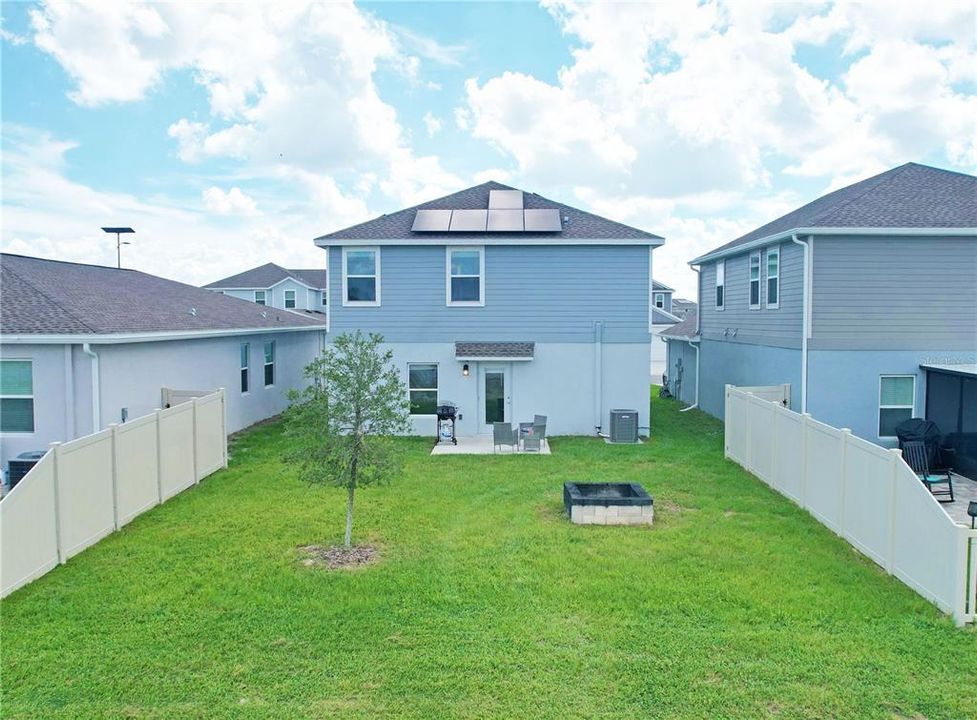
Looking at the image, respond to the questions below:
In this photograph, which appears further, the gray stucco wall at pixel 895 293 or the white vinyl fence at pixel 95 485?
the gray stucco wall at pixel 895 293

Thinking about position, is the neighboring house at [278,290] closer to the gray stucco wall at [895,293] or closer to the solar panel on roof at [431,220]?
the solar panel on roof at [431,220]

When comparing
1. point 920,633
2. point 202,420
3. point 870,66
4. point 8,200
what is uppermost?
point 870,66

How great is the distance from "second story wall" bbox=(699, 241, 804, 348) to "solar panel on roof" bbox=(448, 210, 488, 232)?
754 centimetres

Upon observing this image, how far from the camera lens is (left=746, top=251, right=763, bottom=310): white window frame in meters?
17.6

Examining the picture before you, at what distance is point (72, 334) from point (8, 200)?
22.2ft

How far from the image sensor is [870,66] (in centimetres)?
1623

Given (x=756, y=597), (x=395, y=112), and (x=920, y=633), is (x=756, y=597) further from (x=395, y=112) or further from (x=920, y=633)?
(x=395, y=112)

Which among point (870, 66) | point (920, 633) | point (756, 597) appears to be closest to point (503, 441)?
point (756, 597)

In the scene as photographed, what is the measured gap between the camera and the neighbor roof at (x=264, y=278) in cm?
4712

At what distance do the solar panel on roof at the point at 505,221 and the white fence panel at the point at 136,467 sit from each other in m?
9.86

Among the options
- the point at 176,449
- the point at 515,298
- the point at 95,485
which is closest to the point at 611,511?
the point at 95,485

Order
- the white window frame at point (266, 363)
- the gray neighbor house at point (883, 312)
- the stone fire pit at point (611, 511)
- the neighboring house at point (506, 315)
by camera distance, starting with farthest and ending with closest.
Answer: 1. the white window frame at point (266, 363)
2. the neighboring house at point (506, 315)
3. the gray neighbor house at point (883, 312)
4. the stone fire pit at point (611, 511)

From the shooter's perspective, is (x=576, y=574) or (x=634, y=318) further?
(x=634, y=318)

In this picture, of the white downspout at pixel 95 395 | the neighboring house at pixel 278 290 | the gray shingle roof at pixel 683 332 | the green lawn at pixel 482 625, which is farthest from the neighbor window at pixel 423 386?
the neighboring house at pixel 278 290
